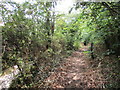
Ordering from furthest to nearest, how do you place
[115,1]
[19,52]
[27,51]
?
[27,51] → [19,52] → [115,1]

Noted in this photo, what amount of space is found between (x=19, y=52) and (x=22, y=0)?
187 cm

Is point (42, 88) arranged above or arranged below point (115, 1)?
below

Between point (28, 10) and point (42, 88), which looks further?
point (28, 10)

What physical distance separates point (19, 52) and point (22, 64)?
418mm

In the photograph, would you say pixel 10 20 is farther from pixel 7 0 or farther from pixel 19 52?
pixel 19 52

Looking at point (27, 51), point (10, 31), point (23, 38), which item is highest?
point (10, 31)

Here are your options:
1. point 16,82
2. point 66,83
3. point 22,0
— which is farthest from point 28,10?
point 66,83

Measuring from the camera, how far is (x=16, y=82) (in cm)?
274

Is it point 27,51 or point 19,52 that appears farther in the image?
point 27,51

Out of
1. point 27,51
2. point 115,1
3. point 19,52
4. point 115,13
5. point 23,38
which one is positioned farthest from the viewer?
point 27,51

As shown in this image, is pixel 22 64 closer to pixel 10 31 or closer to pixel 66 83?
pixel 10 31

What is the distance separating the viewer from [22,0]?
110 inches

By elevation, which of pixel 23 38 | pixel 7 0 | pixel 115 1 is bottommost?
pixel 23 38

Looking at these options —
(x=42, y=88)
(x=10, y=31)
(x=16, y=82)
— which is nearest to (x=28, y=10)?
(x=10, y=31)
